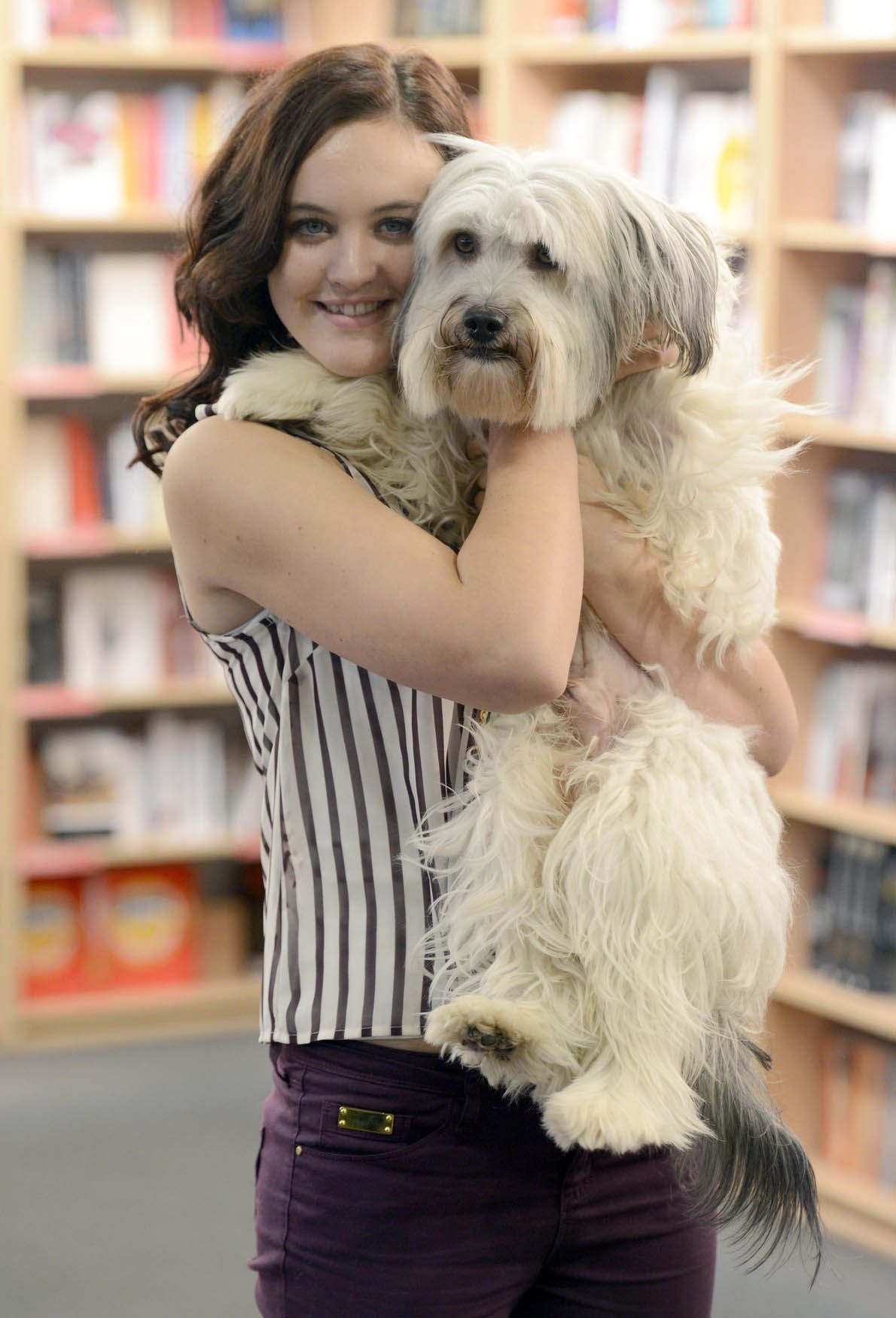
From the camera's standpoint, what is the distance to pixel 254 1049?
3.90 metres

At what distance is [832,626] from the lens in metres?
3.01

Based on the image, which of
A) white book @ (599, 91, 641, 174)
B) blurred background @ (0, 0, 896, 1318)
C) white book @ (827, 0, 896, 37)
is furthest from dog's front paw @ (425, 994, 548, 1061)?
white book @ (599, 91, 641, 174)

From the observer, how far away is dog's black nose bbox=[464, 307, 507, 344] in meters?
1.29

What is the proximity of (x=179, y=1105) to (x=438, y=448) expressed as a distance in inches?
102

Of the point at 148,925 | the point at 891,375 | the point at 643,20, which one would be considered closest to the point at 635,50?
the point at 643,20

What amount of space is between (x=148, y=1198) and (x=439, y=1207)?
2.13 metres

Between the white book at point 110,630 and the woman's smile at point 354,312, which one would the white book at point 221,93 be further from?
the woman's smile at point 354,312

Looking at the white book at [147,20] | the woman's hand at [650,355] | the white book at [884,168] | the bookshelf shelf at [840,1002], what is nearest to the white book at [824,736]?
the bookshelf shelf at [840,1002]

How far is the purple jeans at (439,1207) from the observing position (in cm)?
122

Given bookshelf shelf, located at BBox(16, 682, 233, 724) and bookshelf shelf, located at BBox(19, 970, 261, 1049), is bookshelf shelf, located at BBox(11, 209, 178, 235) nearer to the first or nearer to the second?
bookshelf shelf, located at BBox(16, 682, 233, 724)

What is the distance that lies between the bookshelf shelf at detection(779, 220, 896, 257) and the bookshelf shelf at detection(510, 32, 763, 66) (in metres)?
0.36

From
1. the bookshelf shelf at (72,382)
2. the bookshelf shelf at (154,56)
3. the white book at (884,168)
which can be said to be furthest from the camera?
the bookshelf shelf at (72,382)

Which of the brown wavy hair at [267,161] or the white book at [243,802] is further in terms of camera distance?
the white book at [243,802]

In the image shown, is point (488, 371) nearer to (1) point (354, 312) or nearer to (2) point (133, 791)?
(1) point (354, 312)
